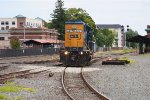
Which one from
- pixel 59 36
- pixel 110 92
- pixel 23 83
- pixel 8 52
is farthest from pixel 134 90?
pixel 59 36

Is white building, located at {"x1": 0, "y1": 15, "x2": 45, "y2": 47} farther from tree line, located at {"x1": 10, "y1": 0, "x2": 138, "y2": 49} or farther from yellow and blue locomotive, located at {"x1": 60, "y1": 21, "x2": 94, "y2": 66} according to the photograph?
yellow and blue locomotive, located at {"x1": 60, "y1": 21, "x2": 94, "y2": 66}

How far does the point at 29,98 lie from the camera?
49.7 feet

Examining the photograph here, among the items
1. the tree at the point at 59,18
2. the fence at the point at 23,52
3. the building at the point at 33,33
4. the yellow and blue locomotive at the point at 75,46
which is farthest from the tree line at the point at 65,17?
the yellow and blue locomotive at the point at 75,46

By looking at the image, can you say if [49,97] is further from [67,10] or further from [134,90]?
[67,10]

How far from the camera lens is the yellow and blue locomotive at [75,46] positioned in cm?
3650

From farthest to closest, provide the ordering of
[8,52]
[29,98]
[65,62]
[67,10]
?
[67,10]
[8,52]
[65,62]
[29,98]

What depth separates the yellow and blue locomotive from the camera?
120ft

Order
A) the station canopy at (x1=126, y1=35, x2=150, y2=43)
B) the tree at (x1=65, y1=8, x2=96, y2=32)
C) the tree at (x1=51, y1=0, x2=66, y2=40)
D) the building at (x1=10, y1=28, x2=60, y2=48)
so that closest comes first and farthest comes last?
the station canopy at (x1=126, y1=35, x2=150, y2=43)
the building at (x1=10, y1=28, x2=60, y2=48)
the tree at (x1=51, y1=0, x2=66, y2=40)
the tree at (x1=65, y1=8, x2=96, y2=32)

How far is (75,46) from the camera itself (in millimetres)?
36781

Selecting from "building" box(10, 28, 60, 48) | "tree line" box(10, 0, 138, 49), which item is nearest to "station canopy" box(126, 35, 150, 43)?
"building" box(10, 28, 60, 48)

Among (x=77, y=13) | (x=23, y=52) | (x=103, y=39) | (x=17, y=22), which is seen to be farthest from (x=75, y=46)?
(x=17, y=22)

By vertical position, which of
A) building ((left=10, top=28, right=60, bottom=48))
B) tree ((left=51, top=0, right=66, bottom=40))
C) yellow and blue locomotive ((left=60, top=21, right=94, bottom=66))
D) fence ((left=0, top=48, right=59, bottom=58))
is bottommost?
fence ((left=0, top=48, right=59, bottom=58))

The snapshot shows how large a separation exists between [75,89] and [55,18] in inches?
4622

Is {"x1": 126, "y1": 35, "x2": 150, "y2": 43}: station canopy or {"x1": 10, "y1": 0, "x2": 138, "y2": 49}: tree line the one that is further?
{"x1": 10, "y1": 0, "x2": 138, "y2": 49}: tree line
